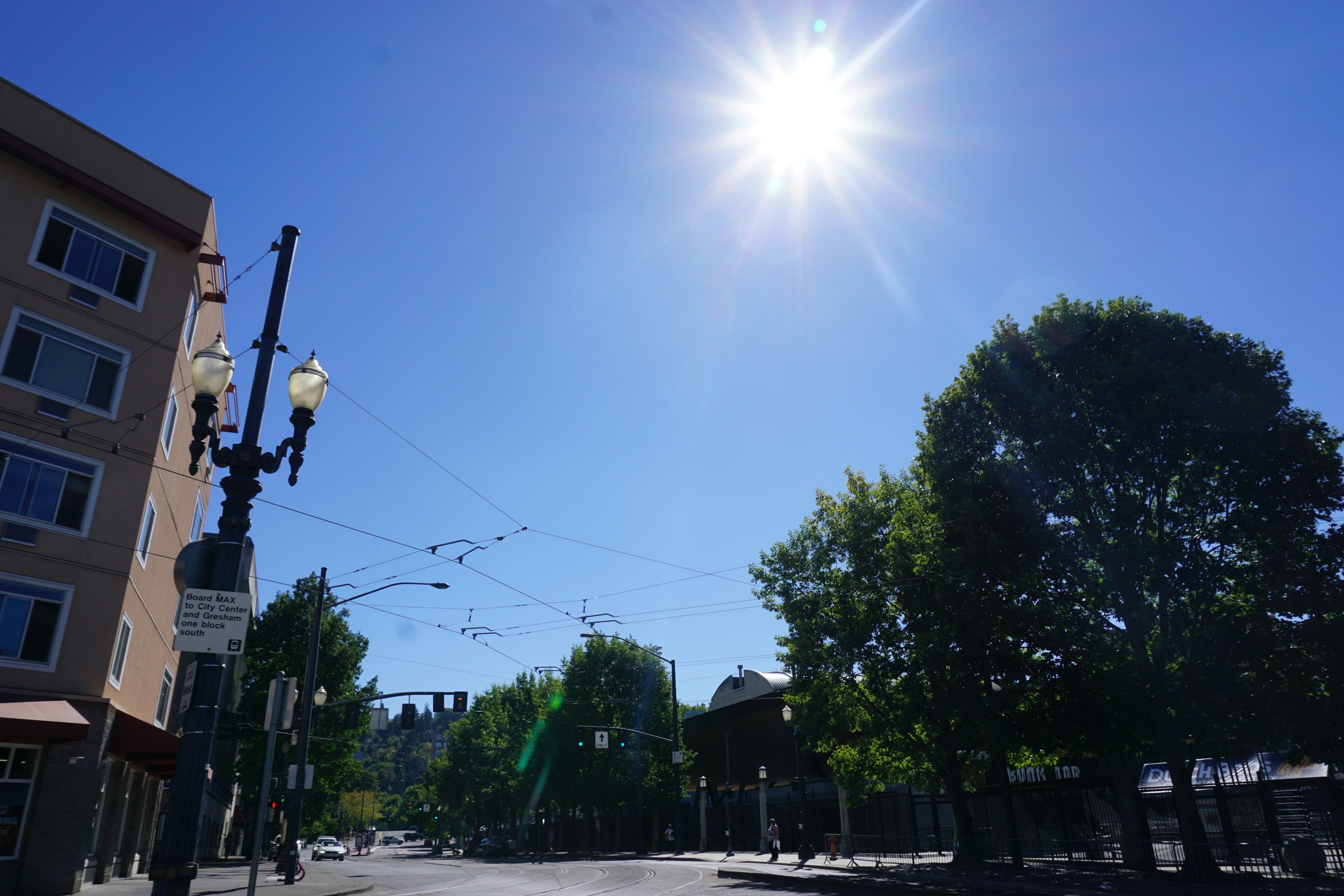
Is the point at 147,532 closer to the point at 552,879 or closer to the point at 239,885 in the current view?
the point at 239,885

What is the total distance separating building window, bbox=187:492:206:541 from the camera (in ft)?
95.0

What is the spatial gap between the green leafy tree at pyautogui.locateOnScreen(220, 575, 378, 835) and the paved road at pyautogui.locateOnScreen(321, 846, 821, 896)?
5994 millimetres

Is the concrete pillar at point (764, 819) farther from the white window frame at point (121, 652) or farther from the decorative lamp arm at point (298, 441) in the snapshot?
the decorative lamp arm at point (298, 441)

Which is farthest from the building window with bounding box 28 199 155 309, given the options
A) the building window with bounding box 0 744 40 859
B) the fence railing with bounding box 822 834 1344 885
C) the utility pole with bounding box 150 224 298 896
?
the fence railing with bounding box 822 834 1344 885

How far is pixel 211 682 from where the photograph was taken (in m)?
6.43

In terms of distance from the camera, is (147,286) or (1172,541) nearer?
(1172,541)

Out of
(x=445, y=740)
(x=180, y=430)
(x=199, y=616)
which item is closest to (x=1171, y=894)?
(x=199, y=616)

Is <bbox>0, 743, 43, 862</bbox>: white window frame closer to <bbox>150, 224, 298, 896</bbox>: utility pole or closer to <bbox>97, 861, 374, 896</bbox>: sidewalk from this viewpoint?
<bbox>97, 861, 374, 896</bbox>: sidewalk

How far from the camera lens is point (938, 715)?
2523cm

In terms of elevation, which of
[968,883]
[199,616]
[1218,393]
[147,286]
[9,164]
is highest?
[9,164]

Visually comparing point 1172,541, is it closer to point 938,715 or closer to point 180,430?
point 938,715

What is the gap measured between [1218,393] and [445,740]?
89.1 metres

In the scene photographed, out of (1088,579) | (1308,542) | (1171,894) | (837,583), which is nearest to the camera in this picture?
(1171,894)

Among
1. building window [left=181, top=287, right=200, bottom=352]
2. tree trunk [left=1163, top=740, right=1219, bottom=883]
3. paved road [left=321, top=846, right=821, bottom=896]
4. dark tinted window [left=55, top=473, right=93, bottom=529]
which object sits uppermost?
building window [left=181, top=287, right=200, bottom=352]
